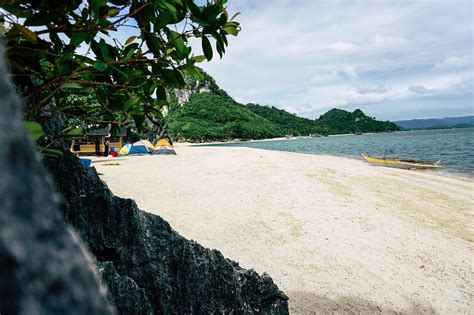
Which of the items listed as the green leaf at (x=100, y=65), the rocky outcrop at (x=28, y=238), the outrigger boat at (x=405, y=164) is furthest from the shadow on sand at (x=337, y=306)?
the outrigger boat at (x=405, y=164)

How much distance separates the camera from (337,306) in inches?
206

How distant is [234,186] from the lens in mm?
12609

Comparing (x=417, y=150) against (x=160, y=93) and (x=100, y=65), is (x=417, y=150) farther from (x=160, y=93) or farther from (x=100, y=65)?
(x=100, y=65)

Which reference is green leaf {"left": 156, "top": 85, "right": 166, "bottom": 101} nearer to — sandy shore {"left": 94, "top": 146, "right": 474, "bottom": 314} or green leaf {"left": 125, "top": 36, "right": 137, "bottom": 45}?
green leaf {"left": 125, "top": 36, "right": 137, "bottom": 45}

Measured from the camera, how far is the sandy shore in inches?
222

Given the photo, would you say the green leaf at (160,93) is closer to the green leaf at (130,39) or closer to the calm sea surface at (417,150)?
the green leaf at (130,39)

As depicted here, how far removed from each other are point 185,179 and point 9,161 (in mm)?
13982

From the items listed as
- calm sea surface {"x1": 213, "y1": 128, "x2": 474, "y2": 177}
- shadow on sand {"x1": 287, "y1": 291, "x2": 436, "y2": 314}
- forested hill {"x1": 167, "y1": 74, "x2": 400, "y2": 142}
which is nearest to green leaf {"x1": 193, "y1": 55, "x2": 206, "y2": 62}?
shadow on sand {"x1": 287, "y1": 291, "x2": 436, "y2": 314}

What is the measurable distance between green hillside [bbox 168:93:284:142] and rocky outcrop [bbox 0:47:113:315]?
104 meters

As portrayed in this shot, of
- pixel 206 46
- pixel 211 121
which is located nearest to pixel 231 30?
pixel 206 46

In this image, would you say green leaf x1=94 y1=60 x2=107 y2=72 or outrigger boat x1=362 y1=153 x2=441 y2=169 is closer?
green leaf x1=94 y1=60 x2=107 y2=72

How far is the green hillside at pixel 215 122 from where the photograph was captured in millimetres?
112625

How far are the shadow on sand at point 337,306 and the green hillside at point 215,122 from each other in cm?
9998

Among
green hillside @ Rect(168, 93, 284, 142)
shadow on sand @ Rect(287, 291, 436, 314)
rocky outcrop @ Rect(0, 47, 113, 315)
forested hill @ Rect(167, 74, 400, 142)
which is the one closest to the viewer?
rocky outcrop @ Rect(0, 47, 113, 315)
